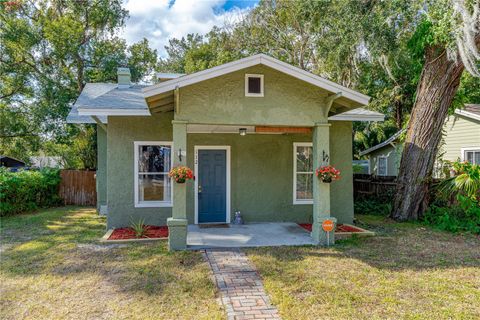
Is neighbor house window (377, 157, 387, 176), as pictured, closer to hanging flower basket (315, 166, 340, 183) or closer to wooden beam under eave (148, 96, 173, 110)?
hanging flower basket (315, 166, 340, 183)

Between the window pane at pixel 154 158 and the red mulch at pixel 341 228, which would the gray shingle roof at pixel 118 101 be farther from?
the red mulch at pixel 341 228

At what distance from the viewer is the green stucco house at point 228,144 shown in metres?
6.52

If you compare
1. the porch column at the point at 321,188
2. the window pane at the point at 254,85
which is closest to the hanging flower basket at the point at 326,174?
the porch column at the point at 321,188

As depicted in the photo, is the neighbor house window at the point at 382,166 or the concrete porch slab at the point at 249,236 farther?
the neighbor house window at the point at 382,166

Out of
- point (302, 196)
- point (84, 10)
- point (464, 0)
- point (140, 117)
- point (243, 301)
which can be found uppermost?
point (84, 10)

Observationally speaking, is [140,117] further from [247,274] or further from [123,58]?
[123,58]

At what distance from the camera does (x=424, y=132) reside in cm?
954

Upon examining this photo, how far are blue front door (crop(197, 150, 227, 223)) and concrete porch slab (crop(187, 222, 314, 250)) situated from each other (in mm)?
554

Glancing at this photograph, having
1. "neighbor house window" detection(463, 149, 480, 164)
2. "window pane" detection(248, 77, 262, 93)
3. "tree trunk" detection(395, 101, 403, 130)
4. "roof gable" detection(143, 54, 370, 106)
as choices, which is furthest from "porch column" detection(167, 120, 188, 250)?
"tree trunk" detection(395, 101, 403, 130)

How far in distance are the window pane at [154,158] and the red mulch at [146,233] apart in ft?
4.99

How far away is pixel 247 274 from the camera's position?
17.1ft

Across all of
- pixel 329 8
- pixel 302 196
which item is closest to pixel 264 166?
pixel 302 196

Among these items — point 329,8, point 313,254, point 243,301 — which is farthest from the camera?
point 329,8

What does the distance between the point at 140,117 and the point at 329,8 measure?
1012 cm
